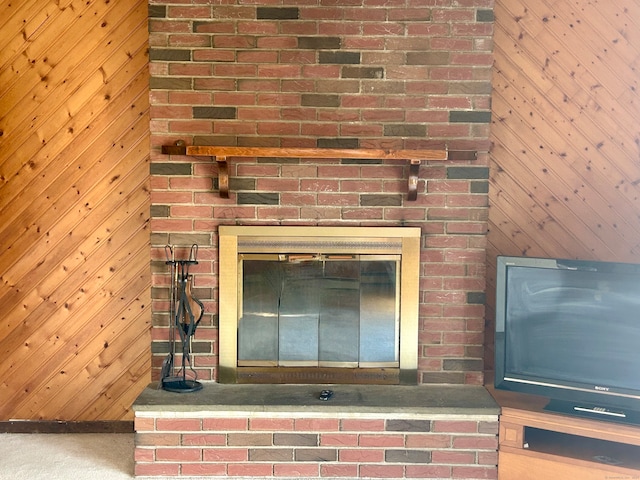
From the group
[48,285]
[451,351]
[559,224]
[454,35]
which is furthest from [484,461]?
[48,285]

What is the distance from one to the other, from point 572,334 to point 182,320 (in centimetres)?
171

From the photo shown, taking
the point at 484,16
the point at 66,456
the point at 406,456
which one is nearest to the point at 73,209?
the point at 66,456

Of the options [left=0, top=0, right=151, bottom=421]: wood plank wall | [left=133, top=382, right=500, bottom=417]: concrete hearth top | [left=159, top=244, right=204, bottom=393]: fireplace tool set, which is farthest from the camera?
[left=0, top=0, right=151, bottom=421]: wood plank wall

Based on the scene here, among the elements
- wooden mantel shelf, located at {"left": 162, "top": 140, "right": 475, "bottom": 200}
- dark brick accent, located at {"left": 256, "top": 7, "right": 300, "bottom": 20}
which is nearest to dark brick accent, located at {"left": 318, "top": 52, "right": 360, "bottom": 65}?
dark brick accent, located at {"left": 256, "top": 7, "right": 300, "bottom": 20}

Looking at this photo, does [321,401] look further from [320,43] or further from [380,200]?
[320,43]

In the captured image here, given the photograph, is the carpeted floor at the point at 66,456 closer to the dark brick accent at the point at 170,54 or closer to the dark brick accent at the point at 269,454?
the dark brick accent at the point at 269,454

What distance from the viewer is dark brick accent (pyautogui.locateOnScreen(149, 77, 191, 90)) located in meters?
2.81

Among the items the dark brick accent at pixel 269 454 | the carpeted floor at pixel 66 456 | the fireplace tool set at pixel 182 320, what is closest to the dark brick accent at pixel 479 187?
the fireplace tool set at pixel 182 320

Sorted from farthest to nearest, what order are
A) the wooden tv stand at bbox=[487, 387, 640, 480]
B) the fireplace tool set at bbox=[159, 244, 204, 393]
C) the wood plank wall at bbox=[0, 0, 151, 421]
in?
the wood plank wall at bbox=[0, 0, 151, 421] < the fireplace tool set at bbox=[159, 244, 204, 393] < the wooden tv stand at bbox=[487, 387, 640, 480]

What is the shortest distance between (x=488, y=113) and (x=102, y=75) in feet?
6.17

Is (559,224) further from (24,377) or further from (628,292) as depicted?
(24,377)

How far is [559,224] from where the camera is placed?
3.02m

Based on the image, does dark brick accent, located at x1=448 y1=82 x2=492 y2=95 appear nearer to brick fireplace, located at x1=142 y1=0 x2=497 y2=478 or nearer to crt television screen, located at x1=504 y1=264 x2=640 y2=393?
brick fireplace, located at x1=142 y1=0 x2=497 y2=478

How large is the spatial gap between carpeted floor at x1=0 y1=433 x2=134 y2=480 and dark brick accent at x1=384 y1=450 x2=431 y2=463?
1103 mm
